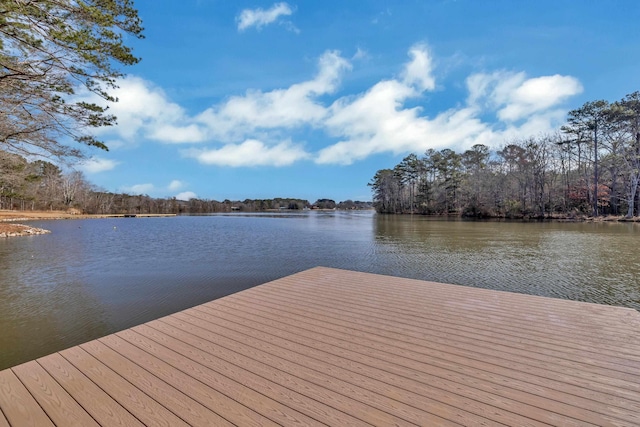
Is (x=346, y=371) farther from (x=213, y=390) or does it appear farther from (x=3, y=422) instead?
(x=3, y=422)

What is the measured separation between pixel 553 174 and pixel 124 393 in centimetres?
3483

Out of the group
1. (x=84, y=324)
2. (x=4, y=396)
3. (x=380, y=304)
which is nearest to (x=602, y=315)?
(x=380, y=304)

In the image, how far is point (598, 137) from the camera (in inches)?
893

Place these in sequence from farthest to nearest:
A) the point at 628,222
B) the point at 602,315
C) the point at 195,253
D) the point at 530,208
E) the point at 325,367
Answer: the point at 530,208, the point at 628,222, the point at 195,253, the point at 602,315, the point at 325,367

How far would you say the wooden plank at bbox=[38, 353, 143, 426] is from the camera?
1531mm

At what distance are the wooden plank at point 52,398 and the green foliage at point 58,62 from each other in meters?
3.77

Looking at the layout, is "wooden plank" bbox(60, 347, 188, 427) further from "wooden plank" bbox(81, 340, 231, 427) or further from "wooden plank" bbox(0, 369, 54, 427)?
"wooden plank" bbox(0, 369, 54, 427)

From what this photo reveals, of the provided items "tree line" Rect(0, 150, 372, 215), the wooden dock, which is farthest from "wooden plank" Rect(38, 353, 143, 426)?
"tree line" Rect(0, 150, 372, 215)

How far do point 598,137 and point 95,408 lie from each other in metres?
31.9

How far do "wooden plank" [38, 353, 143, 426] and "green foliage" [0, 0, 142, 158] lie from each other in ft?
12.3

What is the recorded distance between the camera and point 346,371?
1.97 m

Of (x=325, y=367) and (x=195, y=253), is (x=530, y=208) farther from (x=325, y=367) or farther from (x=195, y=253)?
(x=325, y=367)

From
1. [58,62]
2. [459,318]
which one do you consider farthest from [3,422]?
[58,62]

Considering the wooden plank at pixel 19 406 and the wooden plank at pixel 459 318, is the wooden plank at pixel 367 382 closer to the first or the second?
the wooden plank at pixel 19 406
